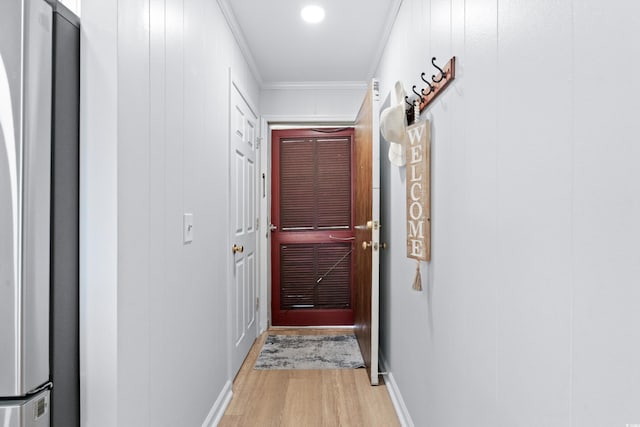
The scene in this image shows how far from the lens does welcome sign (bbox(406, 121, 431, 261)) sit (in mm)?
1604

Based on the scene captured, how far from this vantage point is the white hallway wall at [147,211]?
1116 mm

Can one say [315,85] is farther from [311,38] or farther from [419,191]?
[419,191]

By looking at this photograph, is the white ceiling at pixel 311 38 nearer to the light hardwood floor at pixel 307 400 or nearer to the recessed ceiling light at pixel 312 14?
the recessed ceiling light at pixel 312 14

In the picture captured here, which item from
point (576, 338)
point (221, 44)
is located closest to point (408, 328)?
point (576, 338)

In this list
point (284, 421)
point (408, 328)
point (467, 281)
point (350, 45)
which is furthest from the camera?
point (350, 45)

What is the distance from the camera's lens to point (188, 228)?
1.74m

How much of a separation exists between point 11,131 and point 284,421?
194 cm

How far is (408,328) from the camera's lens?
205 centimetres

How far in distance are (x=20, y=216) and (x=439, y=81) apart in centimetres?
134

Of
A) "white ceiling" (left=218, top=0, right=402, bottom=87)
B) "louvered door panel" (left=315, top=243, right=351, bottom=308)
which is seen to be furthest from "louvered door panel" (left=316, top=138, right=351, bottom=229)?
"white ceiling" (left=218, top=0, right=402, bottom=87)

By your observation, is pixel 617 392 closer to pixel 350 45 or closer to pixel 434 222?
pixel 434 222

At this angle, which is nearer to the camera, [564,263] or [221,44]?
[564,263]

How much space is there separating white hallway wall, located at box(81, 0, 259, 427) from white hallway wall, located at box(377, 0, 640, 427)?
1.04m

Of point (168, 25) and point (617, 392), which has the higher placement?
point (168, 25)
